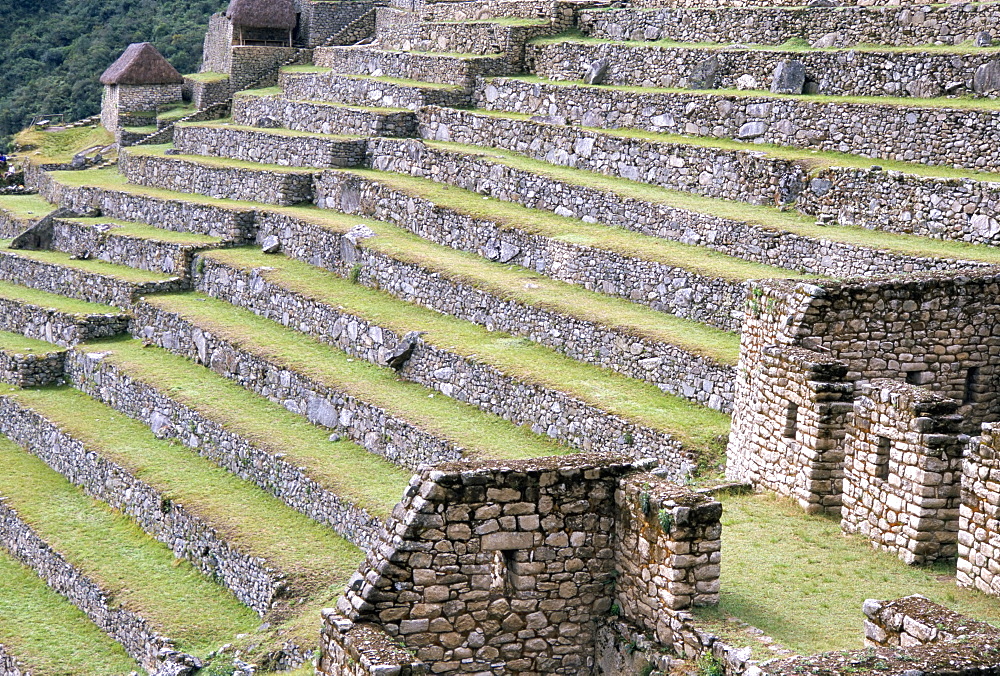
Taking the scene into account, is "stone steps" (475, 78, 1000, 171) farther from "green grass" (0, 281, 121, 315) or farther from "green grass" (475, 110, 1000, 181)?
"green grass" (0, 281, 121, 315)

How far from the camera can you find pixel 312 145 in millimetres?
28031

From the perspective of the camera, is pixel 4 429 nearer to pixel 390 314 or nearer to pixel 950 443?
pixel 390 314

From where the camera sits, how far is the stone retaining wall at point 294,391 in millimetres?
17812

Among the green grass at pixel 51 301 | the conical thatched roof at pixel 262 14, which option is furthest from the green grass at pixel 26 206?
the conical thatched roof at pixel 262 14

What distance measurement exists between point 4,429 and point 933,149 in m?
15.1

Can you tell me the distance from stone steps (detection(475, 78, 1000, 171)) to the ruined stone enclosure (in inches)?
2.2

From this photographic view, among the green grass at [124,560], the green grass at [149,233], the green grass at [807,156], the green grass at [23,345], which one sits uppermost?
the green grass at [807,156]

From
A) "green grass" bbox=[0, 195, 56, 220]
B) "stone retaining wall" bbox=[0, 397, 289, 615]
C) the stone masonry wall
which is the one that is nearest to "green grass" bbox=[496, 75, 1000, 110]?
"stone retaining wall" bbox=[0, 397, 289, 615]

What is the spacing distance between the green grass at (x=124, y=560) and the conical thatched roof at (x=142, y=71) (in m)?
17.5

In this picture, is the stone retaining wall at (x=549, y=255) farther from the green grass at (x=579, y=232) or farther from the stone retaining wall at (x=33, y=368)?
the stone retaining wall at (x=33, y=368)

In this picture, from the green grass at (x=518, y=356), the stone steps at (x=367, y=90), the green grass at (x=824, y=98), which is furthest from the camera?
the stone steps at (x=367, y=90)

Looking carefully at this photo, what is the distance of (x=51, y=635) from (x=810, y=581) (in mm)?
10547

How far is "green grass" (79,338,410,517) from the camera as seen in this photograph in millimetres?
17484

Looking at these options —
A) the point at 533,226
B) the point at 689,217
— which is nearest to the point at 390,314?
the point at 533,226
